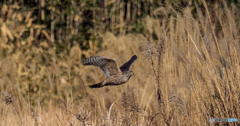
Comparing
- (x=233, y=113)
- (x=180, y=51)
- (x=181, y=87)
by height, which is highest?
(x=180, y=51)

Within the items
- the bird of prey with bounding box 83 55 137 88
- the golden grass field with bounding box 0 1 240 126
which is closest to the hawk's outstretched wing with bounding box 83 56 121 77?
the bird of prey with bounding box 83 55 137 88

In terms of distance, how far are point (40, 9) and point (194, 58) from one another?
4084 millimetres

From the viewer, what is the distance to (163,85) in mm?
5031

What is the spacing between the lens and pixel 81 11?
8570 mm

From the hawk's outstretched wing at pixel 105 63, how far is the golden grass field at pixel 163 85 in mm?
246

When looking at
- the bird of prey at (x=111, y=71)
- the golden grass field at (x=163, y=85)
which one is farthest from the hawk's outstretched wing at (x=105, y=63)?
the golden grass field at (x=163, y=85)

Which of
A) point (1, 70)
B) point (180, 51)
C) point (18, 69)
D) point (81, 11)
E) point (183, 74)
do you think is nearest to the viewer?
point (183, 74)

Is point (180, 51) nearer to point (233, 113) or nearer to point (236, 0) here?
point (233, 113)

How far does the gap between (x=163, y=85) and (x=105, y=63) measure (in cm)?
74

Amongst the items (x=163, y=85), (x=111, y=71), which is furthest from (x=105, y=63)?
(x=163, y=85)

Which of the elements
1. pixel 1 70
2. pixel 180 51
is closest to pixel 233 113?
pixel 180 51

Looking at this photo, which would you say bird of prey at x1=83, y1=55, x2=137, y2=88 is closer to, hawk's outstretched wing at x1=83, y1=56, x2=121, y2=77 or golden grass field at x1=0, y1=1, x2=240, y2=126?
hawk's outstretched wing at x1=83, y1=56, x2=121, y2=77

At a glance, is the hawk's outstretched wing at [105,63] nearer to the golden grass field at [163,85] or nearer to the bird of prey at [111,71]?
the bird of prey at [111,71]

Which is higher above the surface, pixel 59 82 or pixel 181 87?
pixel 59 82
